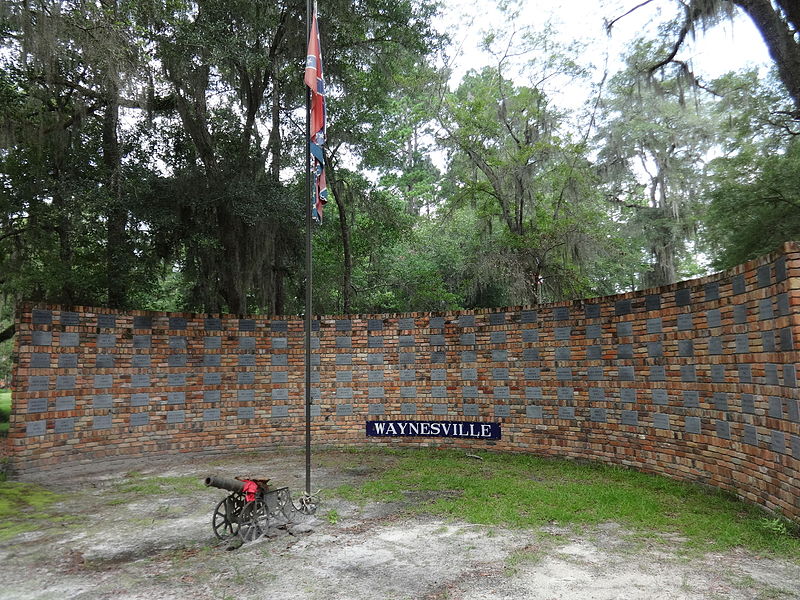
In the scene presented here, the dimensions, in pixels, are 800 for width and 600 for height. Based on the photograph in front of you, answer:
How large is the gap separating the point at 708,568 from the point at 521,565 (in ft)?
4.47

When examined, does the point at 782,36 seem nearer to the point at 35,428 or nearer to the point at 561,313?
the point at 561,313

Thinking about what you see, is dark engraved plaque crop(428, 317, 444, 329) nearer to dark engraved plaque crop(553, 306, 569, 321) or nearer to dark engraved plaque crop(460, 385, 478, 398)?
dark engraved plaque crop(460, 385, 478, 398)

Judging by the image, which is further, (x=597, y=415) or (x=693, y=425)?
(x=597, y=415)

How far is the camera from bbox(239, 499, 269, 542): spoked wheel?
4.68 m

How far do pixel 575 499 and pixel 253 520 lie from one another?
→ 3.41m

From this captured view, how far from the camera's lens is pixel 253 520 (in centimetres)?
473

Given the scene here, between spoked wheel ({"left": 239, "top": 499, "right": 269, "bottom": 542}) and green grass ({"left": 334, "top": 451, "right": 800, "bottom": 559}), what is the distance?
137cm

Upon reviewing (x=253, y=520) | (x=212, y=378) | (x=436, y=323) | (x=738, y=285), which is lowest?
(x=253, y=520)

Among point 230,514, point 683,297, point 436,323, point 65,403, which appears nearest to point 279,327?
point 436,323

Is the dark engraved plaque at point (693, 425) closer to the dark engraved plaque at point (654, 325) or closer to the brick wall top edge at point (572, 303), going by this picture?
the dark engraved plaque at point (654, 325)

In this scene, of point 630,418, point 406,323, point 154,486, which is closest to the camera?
point 154,486

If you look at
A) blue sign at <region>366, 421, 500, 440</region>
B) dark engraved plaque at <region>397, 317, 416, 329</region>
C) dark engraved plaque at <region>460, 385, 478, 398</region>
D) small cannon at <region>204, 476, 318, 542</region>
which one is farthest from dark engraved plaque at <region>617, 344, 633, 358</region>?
small cannon at <region>204, 476, 318, 542</region>

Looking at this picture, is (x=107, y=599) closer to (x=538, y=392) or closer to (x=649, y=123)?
(x=538, y=392)

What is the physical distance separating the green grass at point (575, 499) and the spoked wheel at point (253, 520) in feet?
4.50
